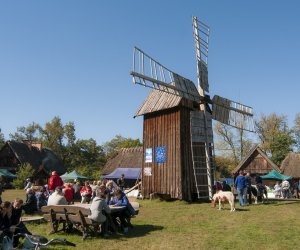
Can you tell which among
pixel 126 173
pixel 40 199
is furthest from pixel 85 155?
pixel 40 199

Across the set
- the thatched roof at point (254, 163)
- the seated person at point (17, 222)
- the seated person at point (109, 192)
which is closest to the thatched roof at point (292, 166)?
the thatched roof at point (254, 163)

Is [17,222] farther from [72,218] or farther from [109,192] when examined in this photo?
[109,192]

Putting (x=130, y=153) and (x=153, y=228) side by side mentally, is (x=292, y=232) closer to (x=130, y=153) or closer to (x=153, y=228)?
(x=153, y=228)

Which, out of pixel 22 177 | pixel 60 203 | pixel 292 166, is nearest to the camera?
pixel 60 203

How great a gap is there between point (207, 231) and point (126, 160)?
115 ft

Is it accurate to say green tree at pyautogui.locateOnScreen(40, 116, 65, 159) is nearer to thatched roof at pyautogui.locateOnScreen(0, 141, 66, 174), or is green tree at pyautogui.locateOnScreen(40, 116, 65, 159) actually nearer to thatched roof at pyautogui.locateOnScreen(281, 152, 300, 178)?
thatched roof at pyautogui.locateOnScreen(0, 141, 66, 174)

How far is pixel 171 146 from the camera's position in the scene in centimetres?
2308

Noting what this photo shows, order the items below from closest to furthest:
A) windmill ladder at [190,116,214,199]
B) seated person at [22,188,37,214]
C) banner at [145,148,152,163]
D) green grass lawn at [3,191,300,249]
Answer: green grass lawn at [3,191,300,249]
seated person at [22,188,37,214]
windmill ladder at [190,116,214,199]
banner at [145,148,152,163]

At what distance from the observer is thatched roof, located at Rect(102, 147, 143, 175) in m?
45.8

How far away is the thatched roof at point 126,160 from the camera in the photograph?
45.8m

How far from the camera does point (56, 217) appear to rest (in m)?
11.9

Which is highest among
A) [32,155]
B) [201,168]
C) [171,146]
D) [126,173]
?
[32,155]

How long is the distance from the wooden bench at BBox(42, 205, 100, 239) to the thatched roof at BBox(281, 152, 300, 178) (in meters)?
34.0

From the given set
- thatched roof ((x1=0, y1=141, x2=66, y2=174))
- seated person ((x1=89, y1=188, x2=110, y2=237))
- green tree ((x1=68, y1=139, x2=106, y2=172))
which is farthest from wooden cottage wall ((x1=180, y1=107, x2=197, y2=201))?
A: green tree ((x1=68, y1=139, x2=106, y2=172))
